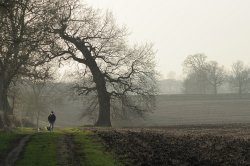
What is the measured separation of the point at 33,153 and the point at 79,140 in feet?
23.5

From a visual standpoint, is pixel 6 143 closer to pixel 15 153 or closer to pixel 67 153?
pixel 15 153

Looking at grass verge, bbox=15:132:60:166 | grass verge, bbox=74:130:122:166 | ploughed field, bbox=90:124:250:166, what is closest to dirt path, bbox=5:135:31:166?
grass verge, bbox=15:132:60:166

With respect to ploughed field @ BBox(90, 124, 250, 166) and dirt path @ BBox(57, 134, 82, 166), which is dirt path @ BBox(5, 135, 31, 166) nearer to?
dirt path @ BBox(57, 134, 82, 166)

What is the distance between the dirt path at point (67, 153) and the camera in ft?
74.8

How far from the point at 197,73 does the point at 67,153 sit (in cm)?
15513

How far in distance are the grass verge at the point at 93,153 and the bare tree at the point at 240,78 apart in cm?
13549

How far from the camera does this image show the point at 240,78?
171 m

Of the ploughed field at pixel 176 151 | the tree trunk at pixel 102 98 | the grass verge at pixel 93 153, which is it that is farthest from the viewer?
the tree trunk at pixel 102 98

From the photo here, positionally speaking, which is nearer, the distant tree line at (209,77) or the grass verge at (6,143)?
the grass verge at (6,143)

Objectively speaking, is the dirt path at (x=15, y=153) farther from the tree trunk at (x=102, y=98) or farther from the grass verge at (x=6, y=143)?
the tree trunk at (x=102, y=98)

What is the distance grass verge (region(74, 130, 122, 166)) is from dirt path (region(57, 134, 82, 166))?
12.6 inches

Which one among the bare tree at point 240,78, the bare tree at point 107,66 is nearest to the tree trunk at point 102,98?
the bare tree at point 107,66

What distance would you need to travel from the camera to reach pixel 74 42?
5875cm

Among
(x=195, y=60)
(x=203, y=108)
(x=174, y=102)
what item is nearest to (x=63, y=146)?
(x=203, y=108)
